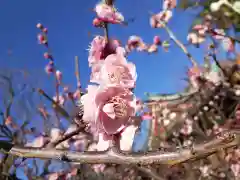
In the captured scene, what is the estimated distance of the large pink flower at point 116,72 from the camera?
37.2 inches

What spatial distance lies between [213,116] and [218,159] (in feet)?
3.03

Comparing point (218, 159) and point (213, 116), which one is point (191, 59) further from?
point (218, 159)

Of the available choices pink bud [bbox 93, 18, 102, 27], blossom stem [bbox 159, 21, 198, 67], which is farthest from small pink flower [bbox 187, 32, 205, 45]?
pink bud [bbox 93, 18, 102, 27]

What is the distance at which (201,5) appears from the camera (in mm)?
5043

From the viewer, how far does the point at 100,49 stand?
3.26 ft

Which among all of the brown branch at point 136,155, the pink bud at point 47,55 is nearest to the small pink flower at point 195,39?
the pink bud at point 47,55

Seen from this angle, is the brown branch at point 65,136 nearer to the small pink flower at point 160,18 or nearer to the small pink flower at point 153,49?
the small pink flower at point 160,18

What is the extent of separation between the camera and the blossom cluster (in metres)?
0.93

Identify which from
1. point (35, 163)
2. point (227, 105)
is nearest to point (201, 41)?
point (227, 105)

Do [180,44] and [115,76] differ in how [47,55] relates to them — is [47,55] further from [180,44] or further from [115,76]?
[115,76]

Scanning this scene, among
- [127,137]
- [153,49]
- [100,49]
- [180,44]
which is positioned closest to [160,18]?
[153,49]

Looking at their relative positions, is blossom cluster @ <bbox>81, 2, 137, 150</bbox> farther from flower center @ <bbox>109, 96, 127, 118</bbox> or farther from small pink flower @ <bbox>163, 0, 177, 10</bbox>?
small pink flower @ <bbox>163, 0, 177, 10</bbox>

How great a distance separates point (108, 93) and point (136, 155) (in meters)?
0.27

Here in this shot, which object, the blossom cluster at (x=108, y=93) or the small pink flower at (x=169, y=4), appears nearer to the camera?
the blossom cluster at (x=108, y=93)
